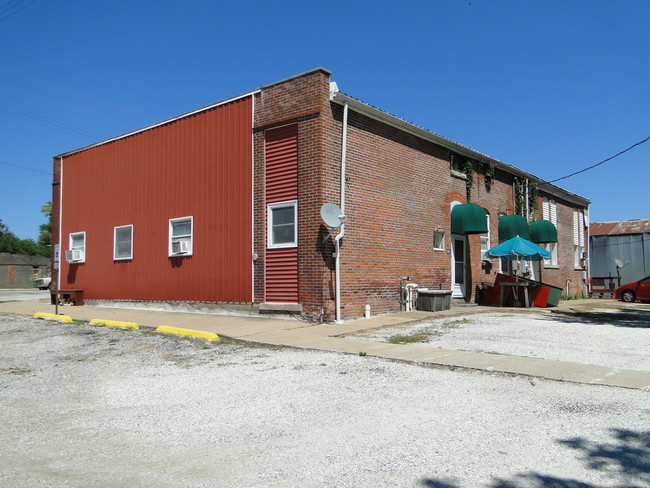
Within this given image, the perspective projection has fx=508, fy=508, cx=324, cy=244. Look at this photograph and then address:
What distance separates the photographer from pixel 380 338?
32.5ft

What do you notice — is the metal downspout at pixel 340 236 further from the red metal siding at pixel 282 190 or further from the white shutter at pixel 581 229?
the white shutter at pixel 581 229

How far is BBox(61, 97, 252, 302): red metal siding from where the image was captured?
1427cm

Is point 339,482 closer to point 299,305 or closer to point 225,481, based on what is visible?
point 225,481

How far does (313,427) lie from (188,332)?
6.45 meters

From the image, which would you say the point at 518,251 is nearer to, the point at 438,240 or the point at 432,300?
the point at 438,240

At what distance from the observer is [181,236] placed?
15.9 m

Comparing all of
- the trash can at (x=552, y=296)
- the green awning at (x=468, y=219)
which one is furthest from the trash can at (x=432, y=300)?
the trash can at (x=552, y=296)

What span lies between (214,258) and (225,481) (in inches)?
447

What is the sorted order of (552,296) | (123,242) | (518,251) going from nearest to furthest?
(518,251) → (552,296) → (123,242)

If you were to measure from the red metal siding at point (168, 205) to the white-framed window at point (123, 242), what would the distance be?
8.5 inches

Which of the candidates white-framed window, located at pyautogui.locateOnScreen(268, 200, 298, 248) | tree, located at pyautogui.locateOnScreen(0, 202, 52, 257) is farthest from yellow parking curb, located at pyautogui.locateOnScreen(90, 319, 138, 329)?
tree, located at pyautogui.locateOnScreen(0, 202, 52, 257)

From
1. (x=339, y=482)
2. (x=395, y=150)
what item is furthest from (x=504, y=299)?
(x=339, y=482)

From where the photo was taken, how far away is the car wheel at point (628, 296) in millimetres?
22609

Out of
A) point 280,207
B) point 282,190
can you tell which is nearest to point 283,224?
point 280,207
